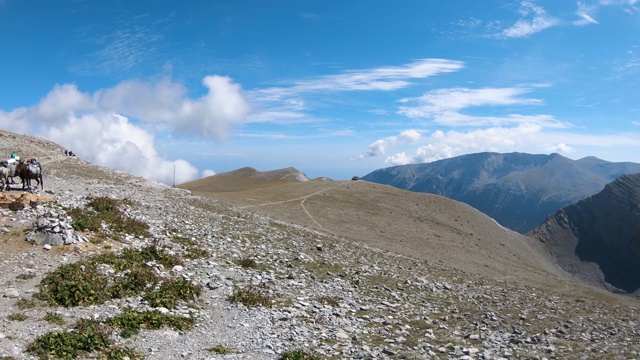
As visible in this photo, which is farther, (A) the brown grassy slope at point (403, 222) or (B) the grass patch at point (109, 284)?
(A) the brown grassy slope at point (403, 222)

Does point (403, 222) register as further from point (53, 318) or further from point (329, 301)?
point (53, 318)

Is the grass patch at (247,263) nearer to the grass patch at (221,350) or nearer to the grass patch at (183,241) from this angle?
the grass patch at (183,241)

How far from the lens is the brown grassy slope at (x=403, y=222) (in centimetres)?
5294

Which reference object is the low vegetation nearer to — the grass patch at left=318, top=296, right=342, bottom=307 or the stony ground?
the stony ground

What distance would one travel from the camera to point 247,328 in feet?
54.0

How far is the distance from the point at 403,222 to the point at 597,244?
5751 inches

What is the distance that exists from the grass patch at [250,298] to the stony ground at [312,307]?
0.32 m

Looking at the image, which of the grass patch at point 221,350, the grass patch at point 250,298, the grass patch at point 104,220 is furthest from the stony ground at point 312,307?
the grass patch at point 104,220

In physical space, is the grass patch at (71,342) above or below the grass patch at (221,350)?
above

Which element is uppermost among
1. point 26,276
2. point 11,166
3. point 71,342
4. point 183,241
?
point 11,166

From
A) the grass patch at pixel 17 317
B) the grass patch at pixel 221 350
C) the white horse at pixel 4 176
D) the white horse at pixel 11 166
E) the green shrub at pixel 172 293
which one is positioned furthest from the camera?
the white horse at pixel 11 166

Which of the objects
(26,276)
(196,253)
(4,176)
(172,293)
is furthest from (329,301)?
(4,176)

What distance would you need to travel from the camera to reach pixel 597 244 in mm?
174625

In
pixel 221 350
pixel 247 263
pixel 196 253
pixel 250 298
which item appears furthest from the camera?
pixel 196 253
